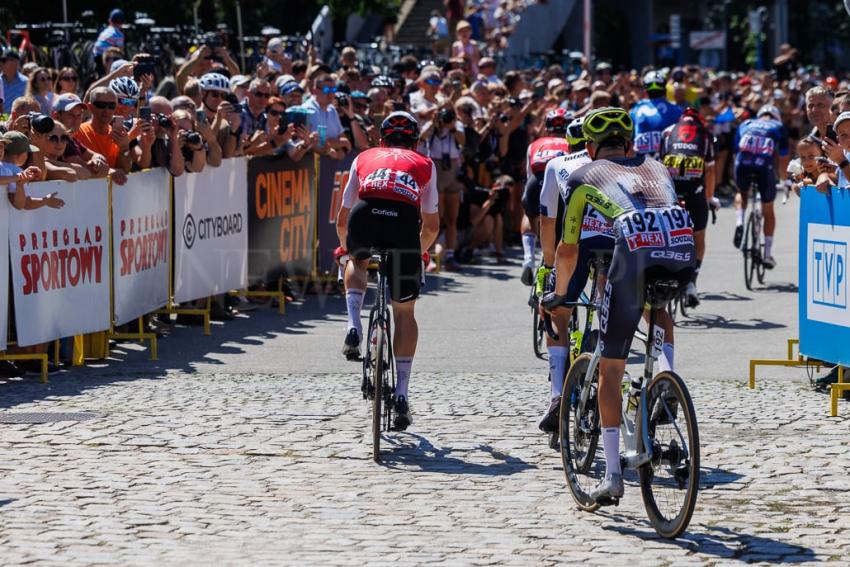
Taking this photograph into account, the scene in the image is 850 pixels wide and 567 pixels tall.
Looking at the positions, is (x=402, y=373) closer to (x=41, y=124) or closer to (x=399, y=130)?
(x=399, y=130)

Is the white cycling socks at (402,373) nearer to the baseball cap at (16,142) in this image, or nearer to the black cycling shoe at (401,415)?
the black cycling shoe at (401,415)

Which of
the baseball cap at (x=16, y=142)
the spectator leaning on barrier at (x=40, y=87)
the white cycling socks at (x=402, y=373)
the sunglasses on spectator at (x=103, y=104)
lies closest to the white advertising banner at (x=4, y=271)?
the baseball cap at (x=16, y=142)

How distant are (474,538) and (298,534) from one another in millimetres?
791

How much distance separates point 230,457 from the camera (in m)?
9.20

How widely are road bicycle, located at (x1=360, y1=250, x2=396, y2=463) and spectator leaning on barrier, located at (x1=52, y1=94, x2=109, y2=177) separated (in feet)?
12.4

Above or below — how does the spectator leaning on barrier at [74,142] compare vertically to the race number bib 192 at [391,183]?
above

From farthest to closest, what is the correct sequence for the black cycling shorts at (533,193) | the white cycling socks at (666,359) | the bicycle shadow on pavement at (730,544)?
the black cycling shorts at (533,193) → the white cycling socks at (666,359) → the bicycle shadow on pavement at (730,544)

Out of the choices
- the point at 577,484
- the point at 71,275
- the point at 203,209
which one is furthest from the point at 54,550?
the point at 203,209

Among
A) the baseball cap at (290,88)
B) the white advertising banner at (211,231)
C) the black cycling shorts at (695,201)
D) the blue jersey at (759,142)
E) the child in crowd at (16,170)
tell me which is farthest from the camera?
the blue jersey at (759,142)

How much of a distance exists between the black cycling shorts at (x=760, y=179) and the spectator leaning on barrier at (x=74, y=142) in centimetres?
804

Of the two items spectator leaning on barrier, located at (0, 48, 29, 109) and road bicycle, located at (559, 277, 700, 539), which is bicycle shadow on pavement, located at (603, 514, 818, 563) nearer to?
road bicycle, located at (559, 277, 700, 539)

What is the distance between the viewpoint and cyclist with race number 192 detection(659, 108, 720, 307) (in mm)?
15109

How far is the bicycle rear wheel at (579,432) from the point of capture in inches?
316

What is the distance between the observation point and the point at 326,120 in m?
18.2
